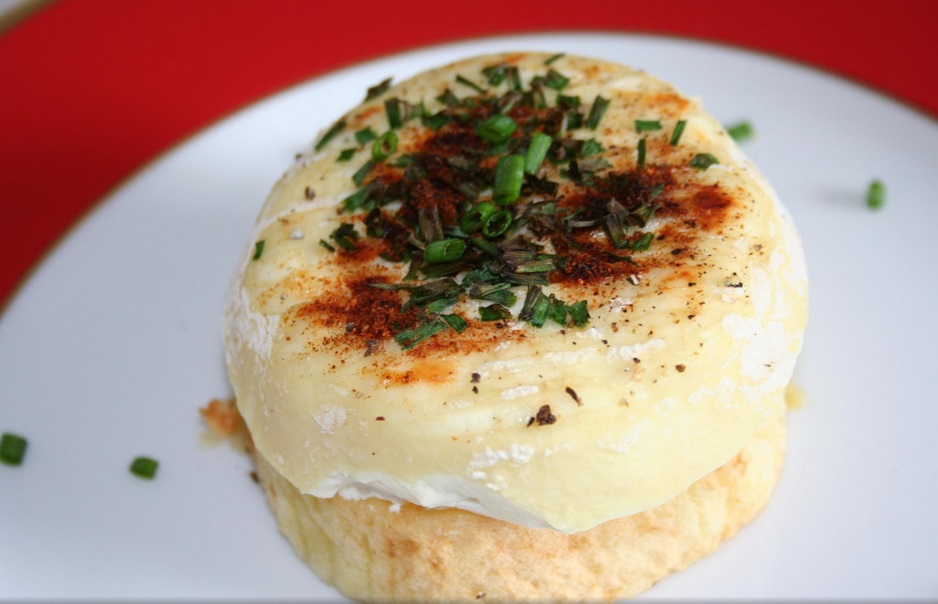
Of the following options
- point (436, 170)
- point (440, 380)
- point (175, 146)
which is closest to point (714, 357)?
point (440, 380)

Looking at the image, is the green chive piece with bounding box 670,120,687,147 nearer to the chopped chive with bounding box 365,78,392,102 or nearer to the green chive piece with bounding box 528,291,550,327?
the green chive piece with bounding box 528,291,550,327

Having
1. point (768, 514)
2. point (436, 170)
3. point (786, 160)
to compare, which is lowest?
point (768, 514)

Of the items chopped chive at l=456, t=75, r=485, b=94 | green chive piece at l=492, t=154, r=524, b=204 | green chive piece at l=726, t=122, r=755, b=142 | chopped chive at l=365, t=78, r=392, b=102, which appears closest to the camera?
green chive piece at l=492, t=154, r=524, b=204

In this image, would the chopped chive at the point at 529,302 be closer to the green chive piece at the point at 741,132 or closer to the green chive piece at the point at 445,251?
the green chive piece at the point at 445,251

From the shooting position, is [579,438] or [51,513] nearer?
[579,438]

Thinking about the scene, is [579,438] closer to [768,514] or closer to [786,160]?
[768,514]

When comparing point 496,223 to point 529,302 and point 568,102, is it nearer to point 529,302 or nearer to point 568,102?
point 529,302

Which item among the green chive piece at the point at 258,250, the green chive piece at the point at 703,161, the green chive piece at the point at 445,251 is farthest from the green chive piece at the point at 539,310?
the green chive piece at the point at 258,250

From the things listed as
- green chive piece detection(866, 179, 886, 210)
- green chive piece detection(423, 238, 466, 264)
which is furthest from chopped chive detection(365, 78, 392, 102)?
green chive piece detection(866, 179, 886, 210)

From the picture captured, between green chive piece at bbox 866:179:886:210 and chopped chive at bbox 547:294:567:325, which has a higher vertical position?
chopped chive at bbox 547:294:567:325

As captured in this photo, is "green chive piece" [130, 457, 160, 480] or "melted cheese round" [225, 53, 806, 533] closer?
"melted cheese round" [225, 53, 806, 533]
